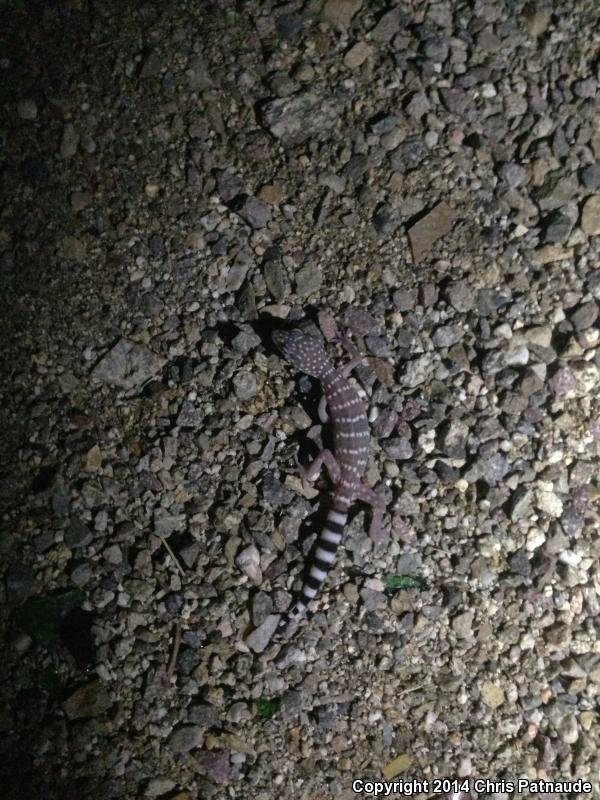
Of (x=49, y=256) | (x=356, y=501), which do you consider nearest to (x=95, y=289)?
(x=49, y=256)

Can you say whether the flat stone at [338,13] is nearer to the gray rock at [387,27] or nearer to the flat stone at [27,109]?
the gray rock at [387,27]

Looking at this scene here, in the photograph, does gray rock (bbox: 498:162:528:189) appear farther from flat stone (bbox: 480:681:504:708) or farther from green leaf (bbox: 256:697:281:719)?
green leaf (bbox: 256:697:281:719)

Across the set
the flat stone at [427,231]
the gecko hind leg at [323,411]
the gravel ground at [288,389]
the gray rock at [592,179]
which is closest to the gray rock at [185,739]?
the gravel ground at [288,389]

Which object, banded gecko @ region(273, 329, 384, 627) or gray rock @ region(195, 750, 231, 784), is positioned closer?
gray rock @ region(195, 750, 231, 784)

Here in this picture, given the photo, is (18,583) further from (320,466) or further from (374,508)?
(374,508)

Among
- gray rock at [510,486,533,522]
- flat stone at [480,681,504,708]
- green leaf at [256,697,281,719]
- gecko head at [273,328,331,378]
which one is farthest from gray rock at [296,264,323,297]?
flat stone at [480,681,504,708]

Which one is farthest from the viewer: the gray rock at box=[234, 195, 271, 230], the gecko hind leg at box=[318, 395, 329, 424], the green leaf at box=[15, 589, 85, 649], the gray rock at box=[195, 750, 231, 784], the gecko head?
the gray rock at box=[234, 195, 271, 230]
